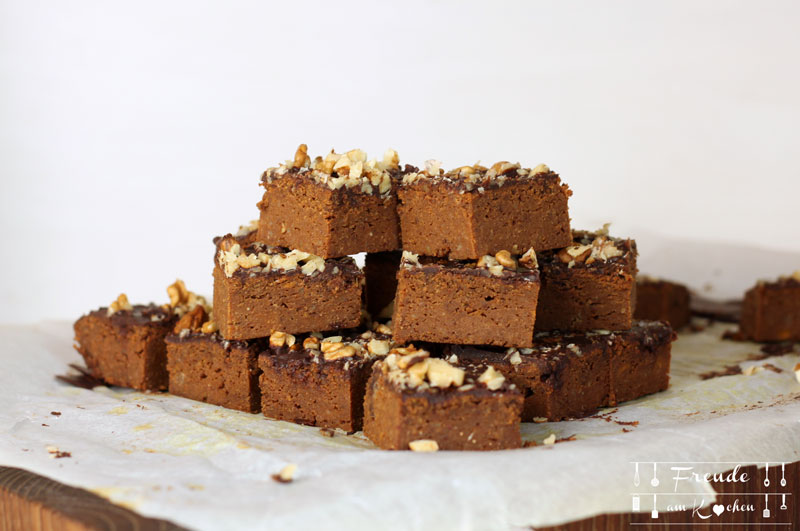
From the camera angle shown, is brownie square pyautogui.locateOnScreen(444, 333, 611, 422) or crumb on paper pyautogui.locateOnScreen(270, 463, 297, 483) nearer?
crumb on paper pyautogui.locateOnScreen(270, 463, 297, 483)

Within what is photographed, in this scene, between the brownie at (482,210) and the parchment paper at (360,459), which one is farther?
the brownie at (482,210)

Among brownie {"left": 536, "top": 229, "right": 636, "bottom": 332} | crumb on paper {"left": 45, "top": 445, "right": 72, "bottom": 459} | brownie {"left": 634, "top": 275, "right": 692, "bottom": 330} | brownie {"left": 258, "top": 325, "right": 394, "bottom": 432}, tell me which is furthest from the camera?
brownie {"left": 634, "top": 275, "right": 692, "bottom": 330}

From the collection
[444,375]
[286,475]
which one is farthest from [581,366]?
[286,475]

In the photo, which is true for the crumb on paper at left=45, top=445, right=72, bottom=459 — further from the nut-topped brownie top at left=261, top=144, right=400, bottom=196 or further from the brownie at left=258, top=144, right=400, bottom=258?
the nut-topped brownie top at left=261, top=144, right=400, bottom=196

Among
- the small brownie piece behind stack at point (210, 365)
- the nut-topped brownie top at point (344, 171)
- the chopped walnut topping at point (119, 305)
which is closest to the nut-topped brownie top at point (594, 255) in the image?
the nut-topped brownie top at point (344, 171)

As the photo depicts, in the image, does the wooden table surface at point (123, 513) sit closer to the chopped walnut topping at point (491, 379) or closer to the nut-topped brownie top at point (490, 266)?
the chopped walnut topping at point (491, 379)

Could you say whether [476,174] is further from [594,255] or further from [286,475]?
[286,475]

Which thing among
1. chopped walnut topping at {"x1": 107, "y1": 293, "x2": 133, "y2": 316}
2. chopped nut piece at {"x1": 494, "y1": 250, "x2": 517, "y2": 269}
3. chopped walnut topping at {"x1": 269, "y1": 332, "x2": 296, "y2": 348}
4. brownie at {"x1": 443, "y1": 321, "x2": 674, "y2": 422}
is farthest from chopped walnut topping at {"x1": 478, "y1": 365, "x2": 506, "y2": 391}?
chopped walnut topping at {"x1": 107, "y1": 293, "x2": 133, "y2": 316}
